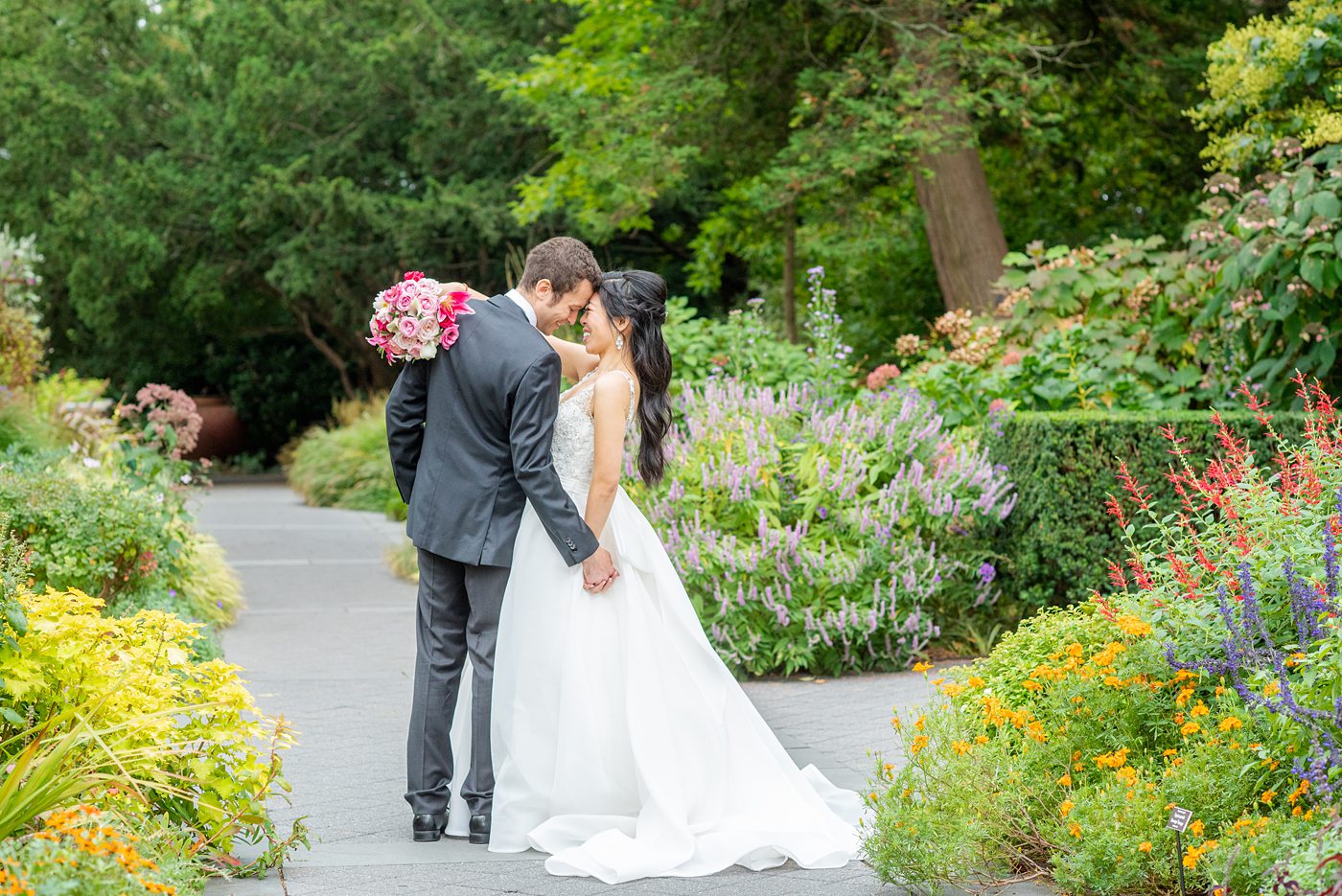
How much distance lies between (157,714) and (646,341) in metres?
1.93

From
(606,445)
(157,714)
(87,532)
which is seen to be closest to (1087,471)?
(606,445)

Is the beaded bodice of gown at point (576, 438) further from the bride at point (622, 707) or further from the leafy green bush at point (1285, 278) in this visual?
the leafy green bush at point (1285, 278)

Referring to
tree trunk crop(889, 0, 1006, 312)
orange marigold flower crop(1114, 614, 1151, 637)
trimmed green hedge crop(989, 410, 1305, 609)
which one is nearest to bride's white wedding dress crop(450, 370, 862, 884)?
orange marigold flower crop(1114, 614, 1151, 637)

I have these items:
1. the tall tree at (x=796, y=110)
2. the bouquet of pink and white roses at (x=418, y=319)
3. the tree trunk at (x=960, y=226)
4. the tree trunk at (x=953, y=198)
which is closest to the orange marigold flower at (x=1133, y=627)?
the bouquet of pink and white roses at (x=418, y=319)

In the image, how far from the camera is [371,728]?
6.07 meters

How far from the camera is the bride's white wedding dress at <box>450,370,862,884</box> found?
4312 millimetres

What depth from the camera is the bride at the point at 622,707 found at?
4.32 m

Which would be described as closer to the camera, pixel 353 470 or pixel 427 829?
pixel 427 829

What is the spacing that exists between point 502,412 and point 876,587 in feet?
9.70

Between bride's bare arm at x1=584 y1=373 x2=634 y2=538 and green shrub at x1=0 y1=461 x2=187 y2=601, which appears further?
green shrub at x1=0 y1=461 x2=187 y2=601

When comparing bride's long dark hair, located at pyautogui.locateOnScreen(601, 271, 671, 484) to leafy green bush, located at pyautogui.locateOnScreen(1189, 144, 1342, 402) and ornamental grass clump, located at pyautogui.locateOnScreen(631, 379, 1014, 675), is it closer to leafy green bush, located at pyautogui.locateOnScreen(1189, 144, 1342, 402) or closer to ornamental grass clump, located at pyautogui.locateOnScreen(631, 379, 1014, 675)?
ornamental grass clump, located at pyautogui.locateOnScreen(631, 379, 1014, 675)

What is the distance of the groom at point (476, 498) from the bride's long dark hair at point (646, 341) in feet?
0.53

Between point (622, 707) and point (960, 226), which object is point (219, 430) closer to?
point (960, 226)

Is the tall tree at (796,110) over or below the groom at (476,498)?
over
